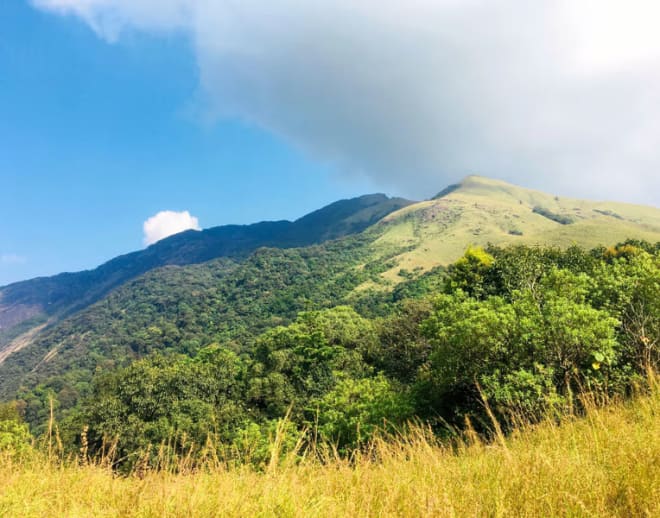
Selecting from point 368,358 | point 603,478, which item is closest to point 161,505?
point 603,478

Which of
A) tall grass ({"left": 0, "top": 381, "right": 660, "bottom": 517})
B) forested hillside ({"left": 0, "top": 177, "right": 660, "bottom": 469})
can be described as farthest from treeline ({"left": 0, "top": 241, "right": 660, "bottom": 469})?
tall grass ({"left": 0, "top": 381, "right": 660, "bottom": 517})

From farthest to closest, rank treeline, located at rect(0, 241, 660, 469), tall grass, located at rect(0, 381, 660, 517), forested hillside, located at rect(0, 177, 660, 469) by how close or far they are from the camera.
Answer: forested hillside, located at rect(0, 177, 660, 469) → treeline, located at rect(0, 241, 660, 469) → tall grass, located at rect(0, 381, 660, 517)

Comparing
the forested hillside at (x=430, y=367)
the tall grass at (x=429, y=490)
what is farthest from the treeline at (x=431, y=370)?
the tall grass at (x=429, y=490)

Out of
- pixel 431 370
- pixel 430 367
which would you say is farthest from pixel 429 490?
pixel 430 367

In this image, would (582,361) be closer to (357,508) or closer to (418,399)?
(418,399)

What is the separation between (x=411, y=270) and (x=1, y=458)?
7439 inches

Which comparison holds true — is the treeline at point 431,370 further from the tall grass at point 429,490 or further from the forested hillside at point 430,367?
the tall grass at point 429,490

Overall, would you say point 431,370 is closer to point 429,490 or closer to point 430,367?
point 430,367

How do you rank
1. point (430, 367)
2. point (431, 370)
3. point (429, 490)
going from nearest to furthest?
point (429, 490) < point (431, 370) < point (430, 367)

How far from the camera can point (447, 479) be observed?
3.60 metres

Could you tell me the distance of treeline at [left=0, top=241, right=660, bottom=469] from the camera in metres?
14.6

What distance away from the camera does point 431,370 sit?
25.9 metres

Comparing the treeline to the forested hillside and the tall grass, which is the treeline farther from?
the tall grass

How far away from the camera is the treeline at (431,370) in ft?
47.8
